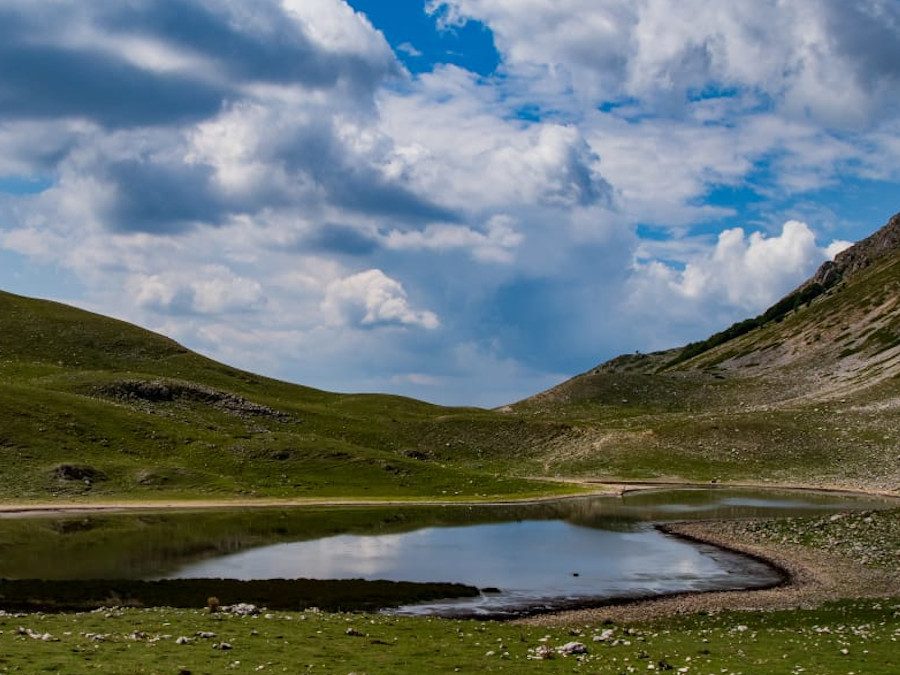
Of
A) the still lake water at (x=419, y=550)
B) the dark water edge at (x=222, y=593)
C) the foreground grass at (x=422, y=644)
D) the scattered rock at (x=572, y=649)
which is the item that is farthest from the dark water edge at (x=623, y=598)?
the scattered rock at (x=572, y=649)

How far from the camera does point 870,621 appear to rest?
117ft

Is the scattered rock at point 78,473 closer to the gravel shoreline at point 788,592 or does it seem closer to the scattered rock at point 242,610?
the scattered rock at point 242,610

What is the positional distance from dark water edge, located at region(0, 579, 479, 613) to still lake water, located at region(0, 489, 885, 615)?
1861 mm

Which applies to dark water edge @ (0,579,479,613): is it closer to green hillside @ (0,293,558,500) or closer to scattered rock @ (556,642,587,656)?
scattered rock @ (556,642,587,656)

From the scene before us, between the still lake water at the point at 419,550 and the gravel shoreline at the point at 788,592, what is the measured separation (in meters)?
2.03

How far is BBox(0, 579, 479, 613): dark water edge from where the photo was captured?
1673 inches

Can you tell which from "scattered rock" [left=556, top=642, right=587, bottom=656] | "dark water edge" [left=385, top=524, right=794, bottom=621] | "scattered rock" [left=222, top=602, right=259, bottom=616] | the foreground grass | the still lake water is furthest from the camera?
the still lake water

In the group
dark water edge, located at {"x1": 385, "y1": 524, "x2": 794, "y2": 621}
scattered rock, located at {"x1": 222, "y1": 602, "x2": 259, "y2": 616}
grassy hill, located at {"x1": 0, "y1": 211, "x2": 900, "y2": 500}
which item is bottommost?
dark water edge, located at {"x1": 385, "y1": 524, "x2": 794, "y2": 621}

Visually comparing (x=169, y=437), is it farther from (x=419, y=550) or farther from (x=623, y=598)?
(x=623, y=598)

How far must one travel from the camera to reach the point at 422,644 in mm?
31219

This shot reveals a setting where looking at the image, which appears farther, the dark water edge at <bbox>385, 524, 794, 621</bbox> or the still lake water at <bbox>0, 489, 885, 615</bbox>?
the still lake water at <bbox>0, 489, 885, 615</bbox>

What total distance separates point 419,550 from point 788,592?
92.6 feet

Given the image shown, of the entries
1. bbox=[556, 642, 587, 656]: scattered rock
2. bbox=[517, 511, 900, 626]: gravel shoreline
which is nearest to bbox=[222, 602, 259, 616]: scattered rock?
bbox=[517, 511, 900, 626]: gravel shoreline

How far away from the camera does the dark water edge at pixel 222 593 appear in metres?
42.5
